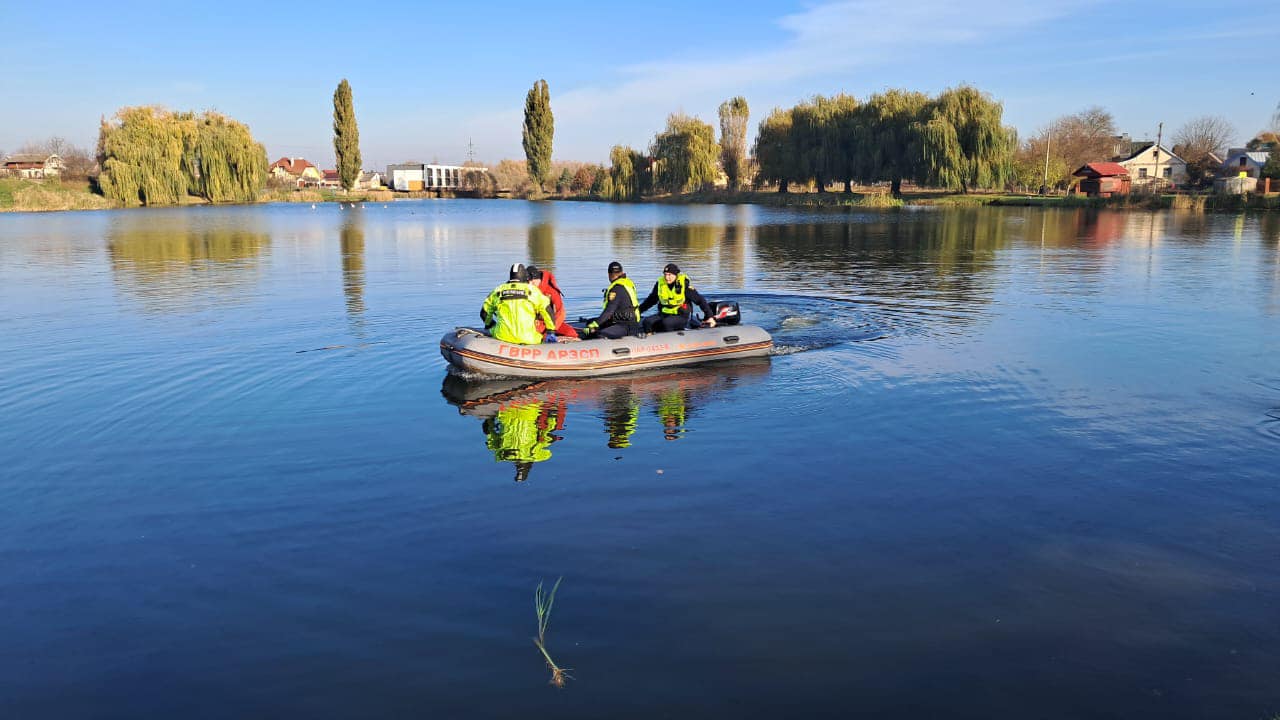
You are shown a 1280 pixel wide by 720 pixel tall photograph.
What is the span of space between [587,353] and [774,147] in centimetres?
6973

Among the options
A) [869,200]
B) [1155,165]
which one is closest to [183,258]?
[869,200]

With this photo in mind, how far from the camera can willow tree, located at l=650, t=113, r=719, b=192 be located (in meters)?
83.3

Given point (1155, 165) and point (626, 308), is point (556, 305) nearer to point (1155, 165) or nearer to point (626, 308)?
point (626, 308)

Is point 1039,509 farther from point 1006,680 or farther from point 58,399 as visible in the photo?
point 58,399

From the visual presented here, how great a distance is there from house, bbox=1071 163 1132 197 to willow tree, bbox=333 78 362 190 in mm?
71733

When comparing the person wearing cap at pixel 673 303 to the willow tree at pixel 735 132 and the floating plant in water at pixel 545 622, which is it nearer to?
the floating plant in water at pixel 545 622

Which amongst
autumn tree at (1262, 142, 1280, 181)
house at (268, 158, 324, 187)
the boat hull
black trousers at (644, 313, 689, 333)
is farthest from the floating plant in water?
house at (268, 158, 324, 187)

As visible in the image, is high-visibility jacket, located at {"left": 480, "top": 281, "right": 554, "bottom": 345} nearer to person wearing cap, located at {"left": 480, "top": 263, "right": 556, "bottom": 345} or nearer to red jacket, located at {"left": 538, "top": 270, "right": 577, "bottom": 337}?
person wearing cap, located at {"left": 480, "top": 263, "right": 556, "bottom": 345}

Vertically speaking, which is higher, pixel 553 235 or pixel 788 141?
pixel 788 141

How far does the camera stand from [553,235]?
42.6 m

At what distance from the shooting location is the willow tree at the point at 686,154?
273 feet

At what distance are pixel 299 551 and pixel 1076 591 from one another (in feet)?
19.3

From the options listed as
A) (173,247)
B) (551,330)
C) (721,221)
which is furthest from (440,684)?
(721,221)

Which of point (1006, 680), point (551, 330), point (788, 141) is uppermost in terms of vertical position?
point (788, 141)
